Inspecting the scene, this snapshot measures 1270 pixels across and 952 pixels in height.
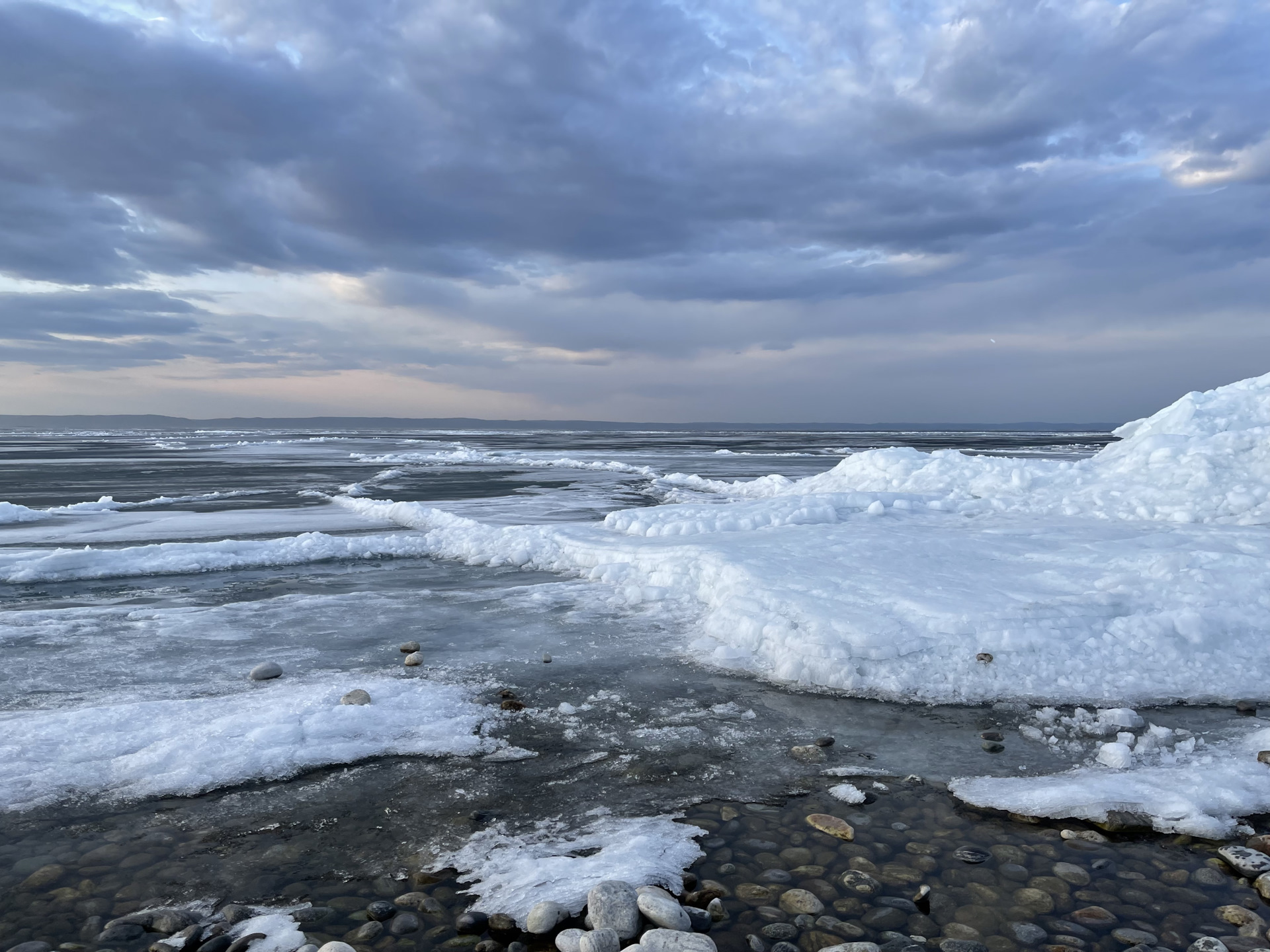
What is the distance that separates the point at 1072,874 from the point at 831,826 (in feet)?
3.72

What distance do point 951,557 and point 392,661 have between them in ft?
22.2

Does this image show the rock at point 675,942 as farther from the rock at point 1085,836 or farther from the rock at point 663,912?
the rock at point 1085,836

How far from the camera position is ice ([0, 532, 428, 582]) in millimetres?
10500

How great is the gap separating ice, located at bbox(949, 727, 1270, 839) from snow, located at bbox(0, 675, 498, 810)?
3321 millimetres

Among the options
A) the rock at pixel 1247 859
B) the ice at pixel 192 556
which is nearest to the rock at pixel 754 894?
the rock at pixel 1247 859

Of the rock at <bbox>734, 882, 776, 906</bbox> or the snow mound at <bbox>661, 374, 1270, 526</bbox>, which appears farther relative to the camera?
the snow mound at <bbox>661, 374, 1270, 526</bbox>

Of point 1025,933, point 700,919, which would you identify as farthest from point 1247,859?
point 700,919

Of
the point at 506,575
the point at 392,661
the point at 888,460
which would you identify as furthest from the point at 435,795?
the point at 888,460

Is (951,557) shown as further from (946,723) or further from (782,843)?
(782,843)

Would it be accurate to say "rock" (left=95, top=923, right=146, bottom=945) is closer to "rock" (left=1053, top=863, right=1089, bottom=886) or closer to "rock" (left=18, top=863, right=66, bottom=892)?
"rock" (left=18, top=863, right=66, bottom=892)

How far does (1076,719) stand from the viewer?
521 centimetres

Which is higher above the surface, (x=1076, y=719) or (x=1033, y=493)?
(x=1033, y=493)

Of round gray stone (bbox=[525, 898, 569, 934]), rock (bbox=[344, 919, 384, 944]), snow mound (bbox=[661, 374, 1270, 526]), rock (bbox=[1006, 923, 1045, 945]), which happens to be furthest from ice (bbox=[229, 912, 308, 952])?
snow mound (bbox=[661, 374, 1270, 526])

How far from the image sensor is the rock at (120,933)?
9.84ft
